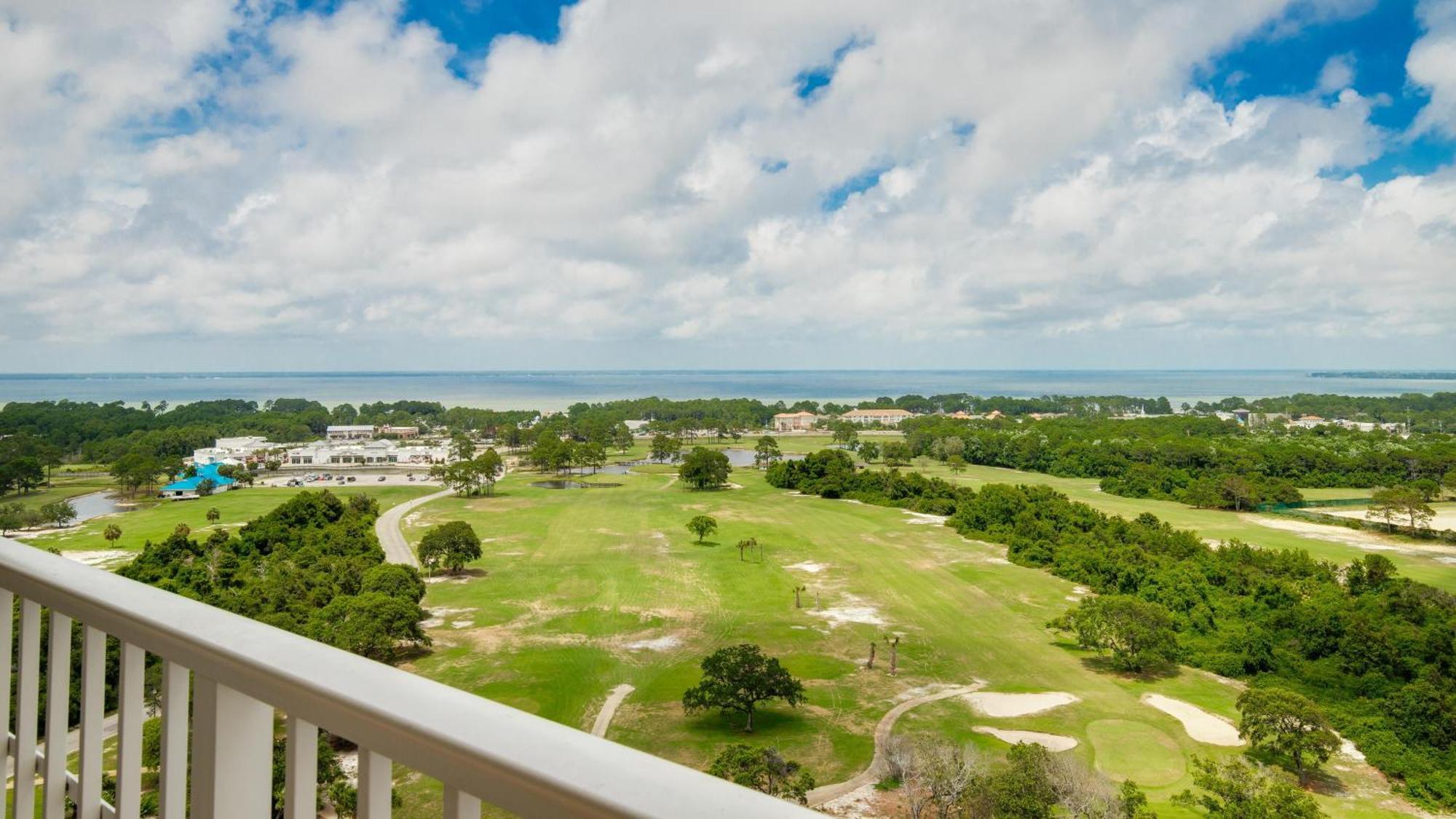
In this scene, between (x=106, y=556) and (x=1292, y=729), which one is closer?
(x=1292, y=729)

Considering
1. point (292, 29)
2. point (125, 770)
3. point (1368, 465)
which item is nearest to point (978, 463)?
point (1368, 465)

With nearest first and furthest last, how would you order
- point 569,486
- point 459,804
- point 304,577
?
point 459,804 → point 304,577 → point 569,486

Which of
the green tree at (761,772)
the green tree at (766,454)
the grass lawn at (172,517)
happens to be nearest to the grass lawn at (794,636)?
the green tree at (761,772)

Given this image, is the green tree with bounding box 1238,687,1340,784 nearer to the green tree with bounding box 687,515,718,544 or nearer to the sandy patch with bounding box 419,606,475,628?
the sandy patch with bounding box 419,606,475,628

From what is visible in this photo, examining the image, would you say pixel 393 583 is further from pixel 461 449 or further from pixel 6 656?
pixel 461 449

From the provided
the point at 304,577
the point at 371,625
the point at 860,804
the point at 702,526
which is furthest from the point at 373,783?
the point at 702,526

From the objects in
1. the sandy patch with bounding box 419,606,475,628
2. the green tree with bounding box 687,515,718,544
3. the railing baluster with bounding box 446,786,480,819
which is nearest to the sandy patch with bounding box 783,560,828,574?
the green tree with bounding box 687,515,718,544

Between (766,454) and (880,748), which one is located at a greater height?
(766,454)
